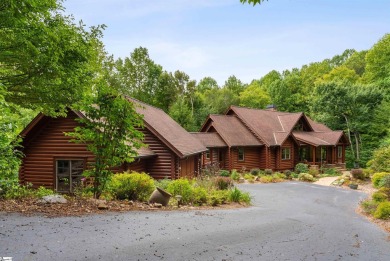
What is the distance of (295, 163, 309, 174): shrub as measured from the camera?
31403 mm

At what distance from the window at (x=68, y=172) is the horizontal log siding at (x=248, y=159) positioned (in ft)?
59.7

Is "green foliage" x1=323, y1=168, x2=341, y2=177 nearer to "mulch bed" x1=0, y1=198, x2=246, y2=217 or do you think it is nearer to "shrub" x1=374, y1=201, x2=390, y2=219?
"shrub" x1=374, y1=201, x2=390, y2=219

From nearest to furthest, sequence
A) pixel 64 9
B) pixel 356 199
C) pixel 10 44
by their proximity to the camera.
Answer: pixel 10 44 → pixel 64 9 → pixel 356 199

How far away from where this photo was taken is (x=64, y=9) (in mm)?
11164

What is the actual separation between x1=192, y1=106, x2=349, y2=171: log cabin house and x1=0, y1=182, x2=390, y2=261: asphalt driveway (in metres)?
20.1

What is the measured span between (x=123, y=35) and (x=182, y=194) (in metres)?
13.0

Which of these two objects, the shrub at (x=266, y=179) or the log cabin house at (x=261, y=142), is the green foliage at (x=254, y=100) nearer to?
the log cabin house at (x=261, y=142)

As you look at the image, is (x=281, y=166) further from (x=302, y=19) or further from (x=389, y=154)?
(x=302, y=19)

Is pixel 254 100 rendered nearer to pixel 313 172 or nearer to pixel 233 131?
pixel 233 131

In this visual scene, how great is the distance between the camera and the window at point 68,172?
16547mm

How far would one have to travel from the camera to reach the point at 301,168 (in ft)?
104

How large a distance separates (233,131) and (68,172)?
20.0 metres

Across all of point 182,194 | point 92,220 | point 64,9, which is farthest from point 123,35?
point 92,220

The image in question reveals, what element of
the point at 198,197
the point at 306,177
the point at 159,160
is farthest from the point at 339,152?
the point at 198,197
